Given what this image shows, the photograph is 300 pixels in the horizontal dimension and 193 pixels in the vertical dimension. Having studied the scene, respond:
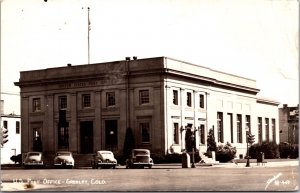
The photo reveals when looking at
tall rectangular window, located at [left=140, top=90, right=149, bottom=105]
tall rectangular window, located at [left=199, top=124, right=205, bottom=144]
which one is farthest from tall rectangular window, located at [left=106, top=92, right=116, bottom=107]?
tall rectangular window, located at [left=199, top=124, right=205, bottom=144]

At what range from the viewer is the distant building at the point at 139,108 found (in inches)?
1902

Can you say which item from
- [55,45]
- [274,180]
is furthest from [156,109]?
[274,180]

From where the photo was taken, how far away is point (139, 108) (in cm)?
4884

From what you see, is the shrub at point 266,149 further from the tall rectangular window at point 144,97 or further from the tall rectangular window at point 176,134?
the tall rectangular window at point 144,97

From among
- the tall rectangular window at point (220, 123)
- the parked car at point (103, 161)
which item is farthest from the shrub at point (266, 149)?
the parked car at point (103, 161)

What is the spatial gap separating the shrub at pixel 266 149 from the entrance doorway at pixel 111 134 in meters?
11.3

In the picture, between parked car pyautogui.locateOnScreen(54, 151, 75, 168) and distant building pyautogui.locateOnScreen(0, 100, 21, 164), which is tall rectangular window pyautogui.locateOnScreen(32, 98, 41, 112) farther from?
parked car pyautogui.locateOnScreen(54, 151, 75, 168)

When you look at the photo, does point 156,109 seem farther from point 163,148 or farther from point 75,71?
point 75,71

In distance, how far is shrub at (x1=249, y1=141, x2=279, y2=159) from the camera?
43.4 meters

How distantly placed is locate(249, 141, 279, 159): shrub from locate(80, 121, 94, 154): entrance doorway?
44.9 ft

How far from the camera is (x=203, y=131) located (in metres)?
53.6

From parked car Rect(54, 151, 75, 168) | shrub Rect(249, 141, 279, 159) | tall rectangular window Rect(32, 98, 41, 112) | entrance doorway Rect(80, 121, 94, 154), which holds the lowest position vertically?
parked car Rect(54, 151, 75, 168)

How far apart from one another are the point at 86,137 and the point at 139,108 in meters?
6.08

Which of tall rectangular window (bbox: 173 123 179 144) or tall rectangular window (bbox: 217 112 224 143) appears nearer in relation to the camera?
tall rectangular window (bbox: 173 123 179 144)
